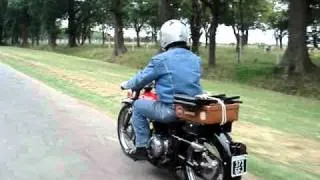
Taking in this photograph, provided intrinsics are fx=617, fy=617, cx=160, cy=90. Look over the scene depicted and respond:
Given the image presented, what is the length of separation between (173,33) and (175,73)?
50cm

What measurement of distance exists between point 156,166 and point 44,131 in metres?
3.70

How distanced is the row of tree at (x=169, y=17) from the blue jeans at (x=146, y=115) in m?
20.9

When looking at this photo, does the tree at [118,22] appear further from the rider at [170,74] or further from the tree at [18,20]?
the rider at [170,74]

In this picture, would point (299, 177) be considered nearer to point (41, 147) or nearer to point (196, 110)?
point (196, 110)

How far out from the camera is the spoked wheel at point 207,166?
6184 millimetres

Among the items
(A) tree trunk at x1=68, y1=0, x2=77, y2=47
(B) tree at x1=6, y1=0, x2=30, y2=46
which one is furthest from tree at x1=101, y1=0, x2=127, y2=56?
(B) tree at x1=6, y1=0, x2=30, y2=46

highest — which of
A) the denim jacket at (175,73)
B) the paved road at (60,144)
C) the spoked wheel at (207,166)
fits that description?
the denim jacket at (175,73)

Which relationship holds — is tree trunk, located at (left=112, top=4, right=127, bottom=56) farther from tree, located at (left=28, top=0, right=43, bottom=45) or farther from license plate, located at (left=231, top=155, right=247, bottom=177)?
license plate, located at (left=231, top=155, right=247, bottom=177)

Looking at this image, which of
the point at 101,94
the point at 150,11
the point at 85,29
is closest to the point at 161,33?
the point at 101,94

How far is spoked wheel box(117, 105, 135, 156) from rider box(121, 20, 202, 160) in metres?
1.10

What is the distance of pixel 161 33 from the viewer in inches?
281

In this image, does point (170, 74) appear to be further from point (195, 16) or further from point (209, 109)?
point (195, 16)

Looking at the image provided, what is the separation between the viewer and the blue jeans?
6.85m

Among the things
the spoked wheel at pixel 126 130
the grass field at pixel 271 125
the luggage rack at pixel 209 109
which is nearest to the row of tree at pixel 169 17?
the grass field at pixel 271 125
